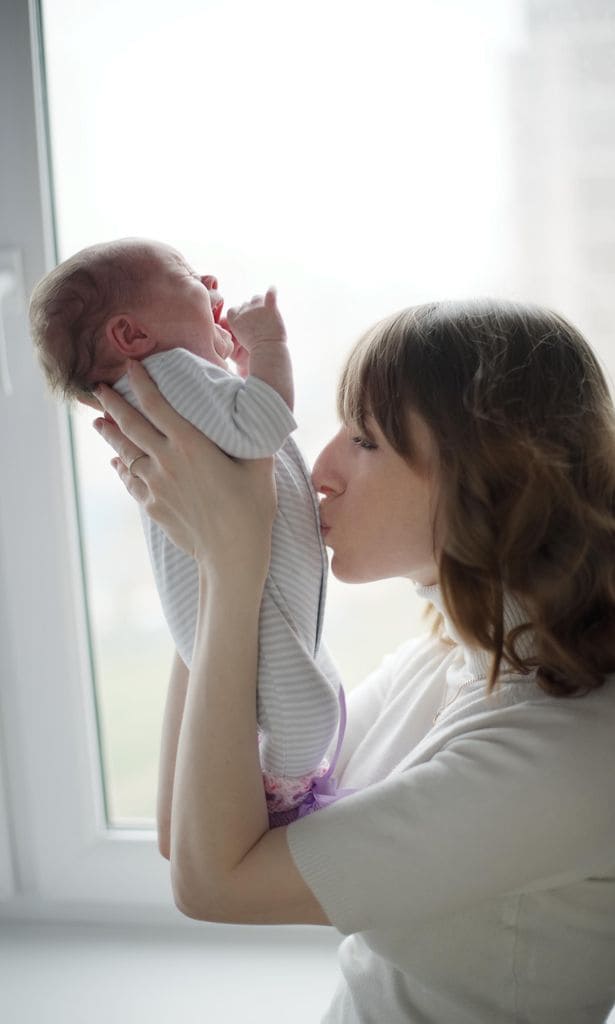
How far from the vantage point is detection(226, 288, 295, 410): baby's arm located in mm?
929

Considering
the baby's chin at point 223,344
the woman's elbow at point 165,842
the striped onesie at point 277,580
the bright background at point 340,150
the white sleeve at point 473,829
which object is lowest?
the woman's elbow at point 165,842

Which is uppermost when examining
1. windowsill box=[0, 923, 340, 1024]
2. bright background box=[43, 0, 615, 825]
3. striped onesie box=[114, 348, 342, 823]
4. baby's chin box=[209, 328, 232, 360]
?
bright background box=[43, 0, 615, 825]

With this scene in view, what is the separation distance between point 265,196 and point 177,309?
382 mm

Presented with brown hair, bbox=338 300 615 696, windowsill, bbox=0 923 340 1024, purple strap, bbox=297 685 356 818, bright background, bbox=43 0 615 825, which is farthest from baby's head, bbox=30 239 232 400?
windowsill, bbox=0 923 340 1024

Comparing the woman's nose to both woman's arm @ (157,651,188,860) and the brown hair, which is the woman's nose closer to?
the brown hair

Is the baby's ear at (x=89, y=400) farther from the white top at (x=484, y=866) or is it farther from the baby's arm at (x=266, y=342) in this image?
the white top at (x=484, y=866)

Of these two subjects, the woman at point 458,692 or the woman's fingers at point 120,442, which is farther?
the woman's fingers at point 120,442

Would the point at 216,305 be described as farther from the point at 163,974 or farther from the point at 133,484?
the point at 163,974

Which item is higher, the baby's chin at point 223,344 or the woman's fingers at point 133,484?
the baby's chin at point 223,344

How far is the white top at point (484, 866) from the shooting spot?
0.84m

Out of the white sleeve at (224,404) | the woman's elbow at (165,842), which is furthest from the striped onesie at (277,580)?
the woman's elbow at (165,842)

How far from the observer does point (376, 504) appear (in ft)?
3.29

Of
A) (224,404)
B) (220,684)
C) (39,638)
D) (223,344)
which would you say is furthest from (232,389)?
(39,638)

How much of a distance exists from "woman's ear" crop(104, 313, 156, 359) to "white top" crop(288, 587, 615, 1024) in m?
0.46
